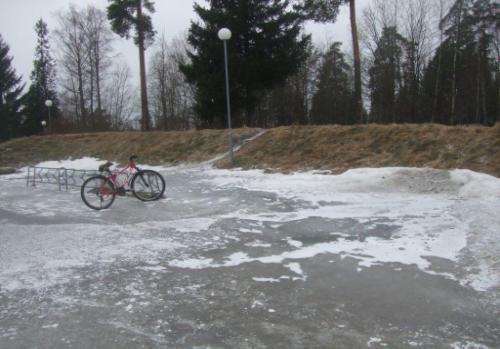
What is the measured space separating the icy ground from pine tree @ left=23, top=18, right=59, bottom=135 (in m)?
44.9

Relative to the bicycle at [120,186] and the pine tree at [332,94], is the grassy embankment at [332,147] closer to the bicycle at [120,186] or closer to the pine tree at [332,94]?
the bicycle at [120,186]

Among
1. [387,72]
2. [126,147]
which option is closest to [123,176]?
[126,147]

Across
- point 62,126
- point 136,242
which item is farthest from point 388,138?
point 62,126

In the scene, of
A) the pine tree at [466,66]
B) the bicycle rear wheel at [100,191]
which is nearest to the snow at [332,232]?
the bicycle rear wheel at [100,191]

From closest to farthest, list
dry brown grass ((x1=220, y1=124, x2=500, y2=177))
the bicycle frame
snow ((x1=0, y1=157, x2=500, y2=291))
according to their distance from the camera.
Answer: snow ((x1=0, y1=157, x2=500, y2=291)) → the bicycle frame → dry brown grass ((x1=220, y1=124, x2=500, y2=177))

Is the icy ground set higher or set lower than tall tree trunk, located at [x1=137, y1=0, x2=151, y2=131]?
lower

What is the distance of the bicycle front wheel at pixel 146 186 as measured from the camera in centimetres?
935

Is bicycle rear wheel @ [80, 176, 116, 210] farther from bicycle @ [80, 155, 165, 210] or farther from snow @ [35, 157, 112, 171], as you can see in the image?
snow @ [35, 157, 112, 171]

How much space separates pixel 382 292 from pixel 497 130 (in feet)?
27.5

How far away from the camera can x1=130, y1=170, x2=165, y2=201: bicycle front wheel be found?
9.35 metres

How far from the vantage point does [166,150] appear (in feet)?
62.5

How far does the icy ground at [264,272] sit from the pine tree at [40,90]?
1767 inches

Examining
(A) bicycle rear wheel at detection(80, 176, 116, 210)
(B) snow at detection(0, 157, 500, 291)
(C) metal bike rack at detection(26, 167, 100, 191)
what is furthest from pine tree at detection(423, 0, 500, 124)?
(A) bicycle rear wheel at detection(80, 176, 116, 210)

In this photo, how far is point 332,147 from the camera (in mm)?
13273
